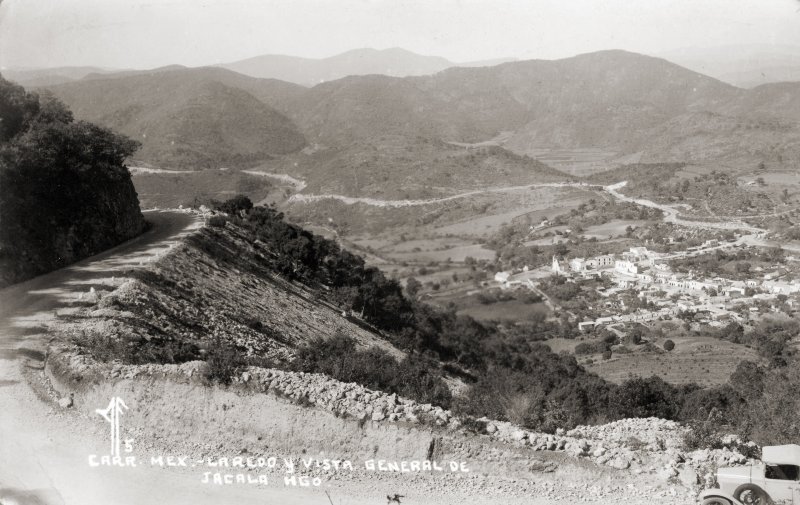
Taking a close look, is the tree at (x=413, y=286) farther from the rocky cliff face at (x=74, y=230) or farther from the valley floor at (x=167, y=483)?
the valley floor at (x=167, y=483)

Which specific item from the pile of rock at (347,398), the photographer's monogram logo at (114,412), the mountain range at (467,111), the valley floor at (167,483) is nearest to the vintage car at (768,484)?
the valley floor at (167,483)

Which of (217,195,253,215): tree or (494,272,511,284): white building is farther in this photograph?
(494,272,511,284): white building

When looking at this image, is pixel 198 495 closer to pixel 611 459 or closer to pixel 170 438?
pixel 170 438

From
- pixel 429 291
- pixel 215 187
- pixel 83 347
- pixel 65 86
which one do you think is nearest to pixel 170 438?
pixel 83 347

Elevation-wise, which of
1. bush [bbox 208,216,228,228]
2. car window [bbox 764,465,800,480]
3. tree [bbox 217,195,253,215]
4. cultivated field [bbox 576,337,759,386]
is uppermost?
tree [bbox 217,195,253,215]

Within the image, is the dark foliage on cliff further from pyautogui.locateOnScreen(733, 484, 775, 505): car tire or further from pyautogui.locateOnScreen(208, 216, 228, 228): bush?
pyautogui.locateOnScreen(733, 484, 775, 505): car tire

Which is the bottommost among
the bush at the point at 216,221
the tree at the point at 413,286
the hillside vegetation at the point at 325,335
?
the tree at the point at 413,286

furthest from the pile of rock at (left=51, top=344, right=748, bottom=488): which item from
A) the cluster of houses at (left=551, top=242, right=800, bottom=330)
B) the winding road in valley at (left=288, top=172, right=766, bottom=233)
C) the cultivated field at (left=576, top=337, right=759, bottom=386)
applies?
the winding road in valley at (left=288, top=172, right=766, bottom=233)
